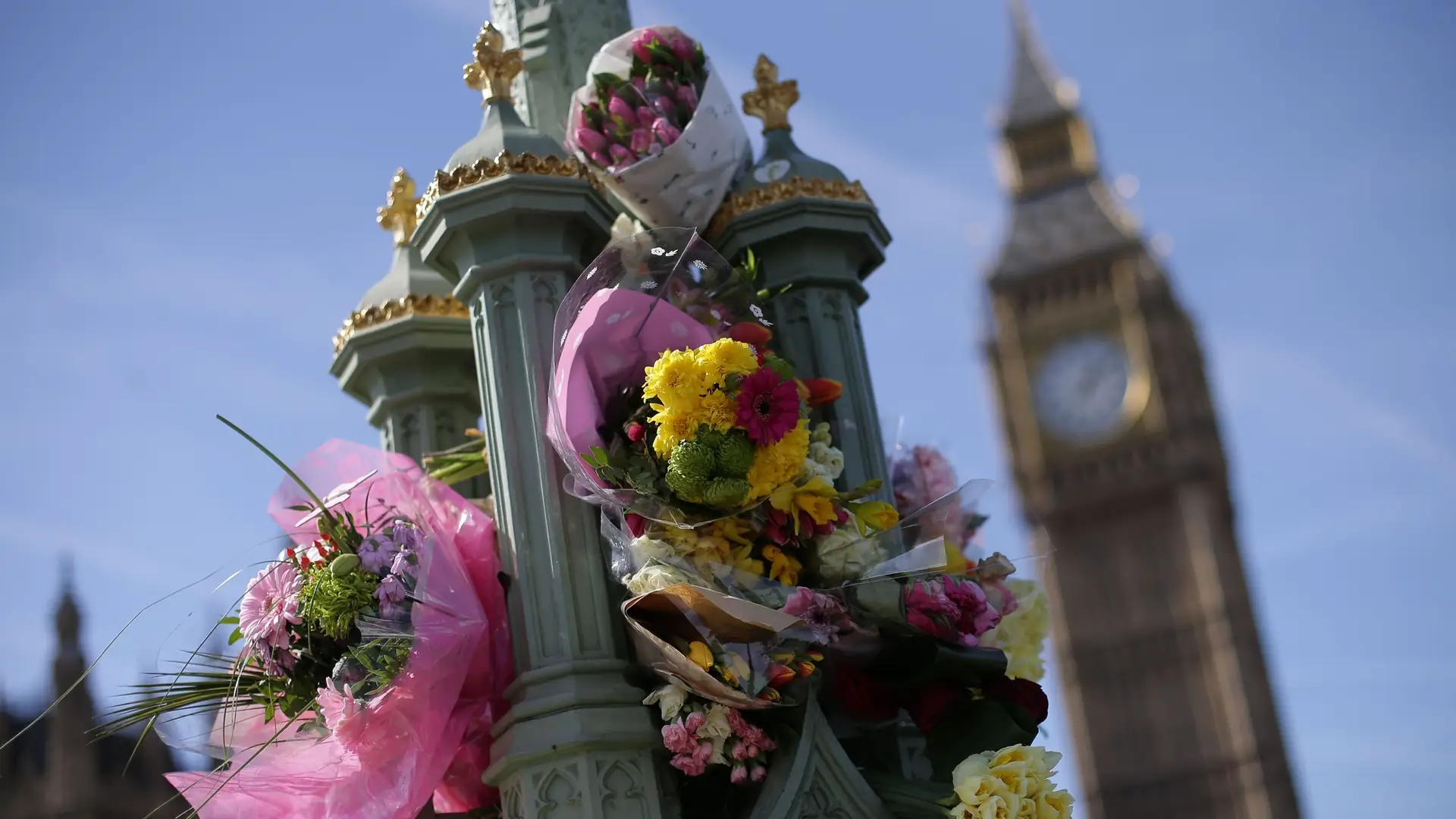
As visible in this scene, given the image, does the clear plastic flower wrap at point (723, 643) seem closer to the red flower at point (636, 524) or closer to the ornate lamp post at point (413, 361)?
the red flower at point (636, 524)

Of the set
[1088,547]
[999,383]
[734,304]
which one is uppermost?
[999,383]

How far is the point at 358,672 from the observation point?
2.92 metres

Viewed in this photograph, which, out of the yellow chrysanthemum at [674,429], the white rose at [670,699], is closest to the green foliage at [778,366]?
the yellow chrysanthemum at [674,429]

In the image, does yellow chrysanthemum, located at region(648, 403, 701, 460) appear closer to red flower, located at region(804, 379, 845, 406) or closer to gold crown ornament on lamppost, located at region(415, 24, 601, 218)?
red flower, located at region(804, 379, 845, 406)

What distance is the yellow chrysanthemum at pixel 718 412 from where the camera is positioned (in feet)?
9.53

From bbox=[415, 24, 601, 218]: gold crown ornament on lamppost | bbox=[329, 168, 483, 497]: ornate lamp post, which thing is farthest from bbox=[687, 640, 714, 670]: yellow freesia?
bbox=[329, 168, 483, 497]: ornate lamp post

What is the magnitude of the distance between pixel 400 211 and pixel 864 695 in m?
1.82

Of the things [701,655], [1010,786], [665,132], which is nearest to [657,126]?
[665,132]

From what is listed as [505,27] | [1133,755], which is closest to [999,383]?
[1133,755]

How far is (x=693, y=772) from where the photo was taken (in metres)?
2.95

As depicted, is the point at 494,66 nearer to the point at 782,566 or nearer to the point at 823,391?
the point at 823,391

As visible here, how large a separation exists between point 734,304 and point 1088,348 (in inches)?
1653

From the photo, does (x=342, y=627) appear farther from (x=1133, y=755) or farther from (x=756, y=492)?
(x=1133, y=755)

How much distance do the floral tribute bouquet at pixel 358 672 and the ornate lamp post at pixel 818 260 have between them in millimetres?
778
